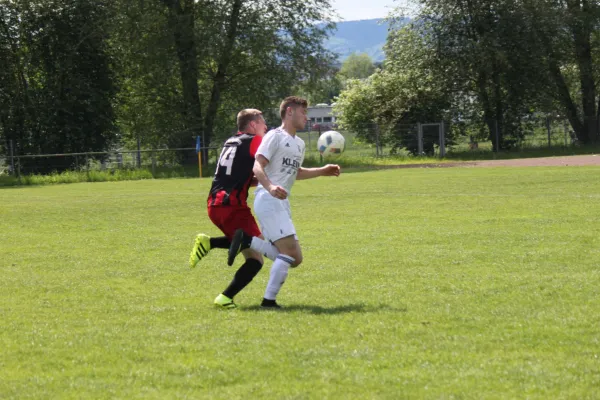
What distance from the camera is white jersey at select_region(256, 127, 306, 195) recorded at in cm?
720

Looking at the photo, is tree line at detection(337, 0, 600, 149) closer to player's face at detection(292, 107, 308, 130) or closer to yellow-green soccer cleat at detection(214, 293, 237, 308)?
player's face at detection(292, 107, 308, 130)

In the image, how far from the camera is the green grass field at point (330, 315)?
4809 mm

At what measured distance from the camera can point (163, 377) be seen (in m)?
4.98

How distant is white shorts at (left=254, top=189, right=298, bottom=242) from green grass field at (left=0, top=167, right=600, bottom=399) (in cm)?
60

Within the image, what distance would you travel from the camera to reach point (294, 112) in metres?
7.28

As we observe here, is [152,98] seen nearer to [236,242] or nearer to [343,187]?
[343,187]

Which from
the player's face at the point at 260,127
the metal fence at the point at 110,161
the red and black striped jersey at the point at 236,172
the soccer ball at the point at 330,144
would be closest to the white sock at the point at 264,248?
the red and black striped jersey at the point at 236,172

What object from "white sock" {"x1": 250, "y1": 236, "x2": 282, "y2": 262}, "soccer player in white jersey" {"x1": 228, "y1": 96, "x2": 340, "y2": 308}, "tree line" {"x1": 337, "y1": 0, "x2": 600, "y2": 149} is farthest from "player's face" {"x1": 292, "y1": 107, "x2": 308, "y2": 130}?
"tree line" {"x1": 337, "y1": 0, "x2": 600, "y2": 149}

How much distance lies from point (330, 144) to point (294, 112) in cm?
3327

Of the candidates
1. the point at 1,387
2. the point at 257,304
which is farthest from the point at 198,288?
the point at 1,387

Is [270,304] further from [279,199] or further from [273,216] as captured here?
[279,199]

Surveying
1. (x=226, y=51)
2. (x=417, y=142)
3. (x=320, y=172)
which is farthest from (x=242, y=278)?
(x=417, y=142)

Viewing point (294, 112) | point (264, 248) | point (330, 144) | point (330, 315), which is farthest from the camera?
point (330, 144)

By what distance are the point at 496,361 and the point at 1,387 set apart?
277cm
